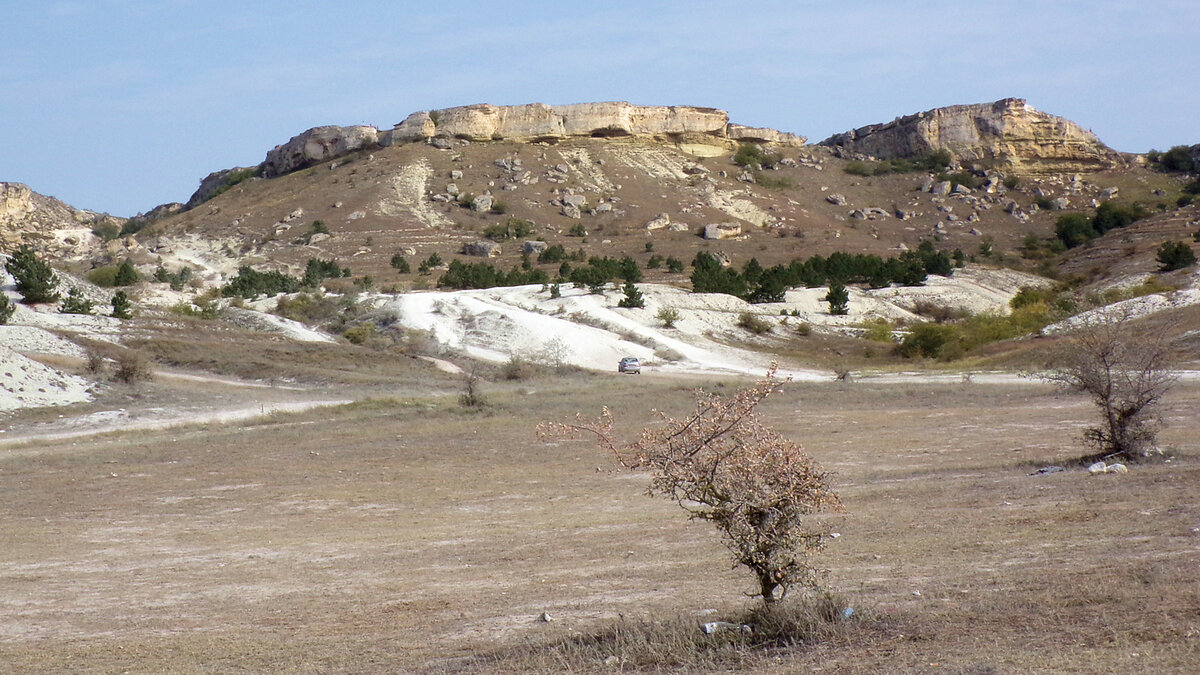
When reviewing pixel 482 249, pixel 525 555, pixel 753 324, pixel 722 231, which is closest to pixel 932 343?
pixel 753 324

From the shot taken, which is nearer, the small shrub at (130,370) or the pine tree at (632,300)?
the small shrub at (130,370)

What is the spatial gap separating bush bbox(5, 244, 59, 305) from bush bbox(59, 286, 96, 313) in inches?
27.2

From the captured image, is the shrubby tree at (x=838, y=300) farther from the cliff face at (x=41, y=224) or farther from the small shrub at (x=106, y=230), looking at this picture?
the small shrub at (x=106, y=230)

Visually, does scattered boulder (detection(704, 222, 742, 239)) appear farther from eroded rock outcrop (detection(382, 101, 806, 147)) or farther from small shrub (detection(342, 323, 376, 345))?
small shrub (detection(342, 323, 376, 345))

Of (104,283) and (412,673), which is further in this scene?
(104,283)

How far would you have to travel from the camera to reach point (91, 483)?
73.6 feet

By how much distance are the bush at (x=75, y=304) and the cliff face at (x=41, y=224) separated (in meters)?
46.1

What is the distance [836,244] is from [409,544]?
266ft

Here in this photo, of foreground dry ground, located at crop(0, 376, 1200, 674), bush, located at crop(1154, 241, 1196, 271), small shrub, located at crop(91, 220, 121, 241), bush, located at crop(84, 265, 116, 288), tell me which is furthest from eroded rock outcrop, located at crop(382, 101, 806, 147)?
foreground dry ground, located at crop(0, 376, 1200, 674)

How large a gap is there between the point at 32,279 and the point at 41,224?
7284 centimetres

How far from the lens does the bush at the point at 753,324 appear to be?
5994cm

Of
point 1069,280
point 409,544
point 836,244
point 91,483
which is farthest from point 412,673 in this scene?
point 836,244

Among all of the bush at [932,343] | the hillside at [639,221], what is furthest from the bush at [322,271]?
the bush at [932,343]

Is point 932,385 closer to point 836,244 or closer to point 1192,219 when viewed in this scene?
point 836,244
